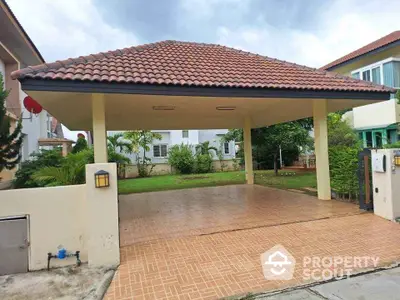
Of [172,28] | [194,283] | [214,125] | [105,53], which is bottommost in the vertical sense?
[194,283]

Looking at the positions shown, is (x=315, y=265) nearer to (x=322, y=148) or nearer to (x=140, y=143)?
(x=322, y=148)

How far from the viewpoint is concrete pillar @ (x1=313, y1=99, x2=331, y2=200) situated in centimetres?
989

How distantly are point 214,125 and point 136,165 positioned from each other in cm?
1226

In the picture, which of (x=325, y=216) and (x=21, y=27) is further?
(x=21, y=27)

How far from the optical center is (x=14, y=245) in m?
4.98

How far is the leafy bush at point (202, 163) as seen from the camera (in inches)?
1073

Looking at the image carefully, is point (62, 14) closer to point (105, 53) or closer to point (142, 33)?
point (142, 33)

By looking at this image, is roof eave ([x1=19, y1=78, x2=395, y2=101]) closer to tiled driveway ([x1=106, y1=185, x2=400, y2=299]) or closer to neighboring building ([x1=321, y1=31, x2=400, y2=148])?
tiled driveway ([x1=106, y1=185, x2=400, y2=299])

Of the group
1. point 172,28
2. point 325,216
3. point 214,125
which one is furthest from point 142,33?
point 325,216

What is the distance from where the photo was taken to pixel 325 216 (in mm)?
Result: 7684

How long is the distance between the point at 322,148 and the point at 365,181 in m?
2.16

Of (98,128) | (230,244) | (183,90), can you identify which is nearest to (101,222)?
(230,244)

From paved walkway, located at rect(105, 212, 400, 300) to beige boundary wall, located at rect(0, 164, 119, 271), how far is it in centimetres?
64

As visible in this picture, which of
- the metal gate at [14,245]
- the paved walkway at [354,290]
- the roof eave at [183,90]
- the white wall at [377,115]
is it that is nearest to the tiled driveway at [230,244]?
the paved walkway at [354,290]
